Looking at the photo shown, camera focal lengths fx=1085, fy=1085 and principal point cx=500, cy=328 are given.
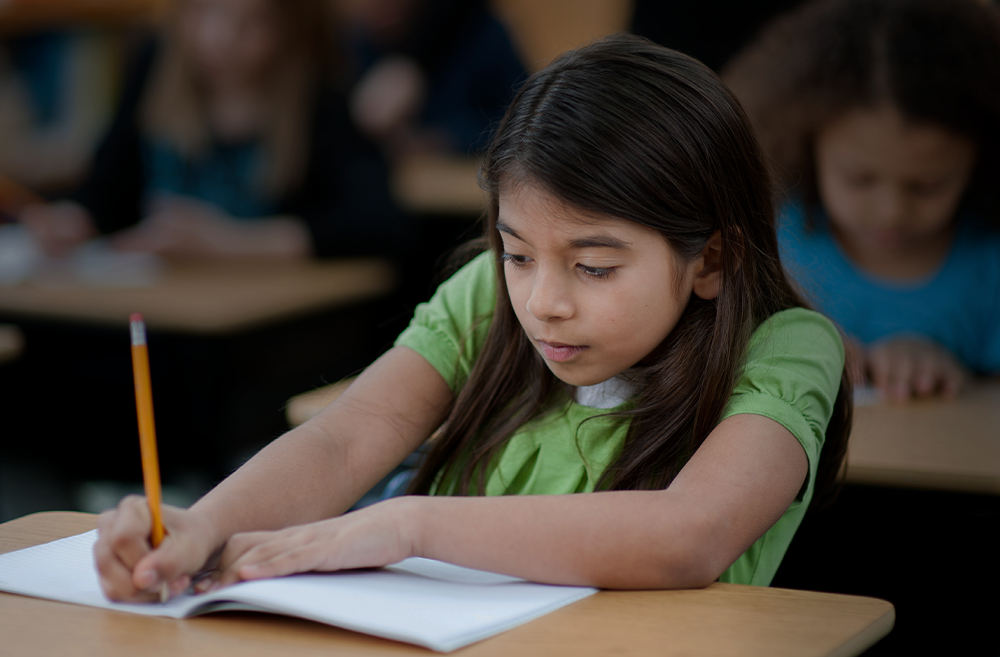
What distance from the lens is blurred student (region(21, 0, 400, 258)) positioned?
2559mm

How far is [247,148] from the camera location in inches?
105

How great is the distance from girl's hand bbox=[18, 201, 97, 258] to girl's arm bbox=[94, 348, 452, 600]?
165 cm

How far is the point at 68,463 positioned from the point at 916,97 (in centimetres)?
189

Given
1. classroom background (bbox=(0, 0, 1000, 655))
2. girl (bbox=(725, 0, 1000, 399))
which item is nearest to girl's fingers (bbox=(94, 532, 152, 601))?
classroom background (bbox=(0, 0, 1000, 655))

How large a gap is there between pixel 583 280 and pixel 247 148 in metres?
1.90

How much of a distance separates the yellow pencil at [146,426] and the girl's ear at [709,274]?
20.0 inches

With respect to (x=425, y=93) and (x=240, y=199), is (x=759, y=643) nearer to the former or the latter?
(x=240, y=199)

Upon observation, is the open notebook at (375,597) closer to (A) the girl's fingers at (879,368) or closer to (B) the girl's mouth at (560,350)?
(B) the girl's mouth at (560,350)

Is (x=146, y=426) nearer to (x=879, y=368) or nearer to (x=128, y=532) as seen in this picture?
(x=128, y=532)

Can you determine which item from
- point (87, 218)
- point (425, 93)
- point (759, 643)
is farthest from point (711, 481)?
point (425, 93)

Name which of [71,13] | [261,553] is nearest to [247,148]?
[261,553]

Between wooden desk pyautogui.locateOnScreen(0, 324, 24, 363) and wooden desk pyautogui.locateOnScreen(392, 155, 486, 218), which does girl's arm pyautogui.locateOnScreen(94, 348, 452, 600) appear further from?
wooden desk pyautogui.locateOnScreen(392, 155, 486, 218)

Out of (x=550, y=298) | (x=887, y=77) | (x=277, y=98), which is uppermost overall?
(x=277, y=98)

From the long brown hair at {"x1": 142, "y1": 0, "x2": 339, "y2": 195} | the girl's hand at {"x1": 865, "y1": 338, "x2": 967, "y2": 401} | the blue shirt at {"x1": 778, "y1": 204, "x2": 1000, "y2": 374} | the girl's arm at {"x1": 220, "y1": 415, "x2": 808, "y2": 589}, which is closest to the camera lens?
the girl's arm at {"x1": 220, "y1": 415, "x2": 808, "y2": 589}
